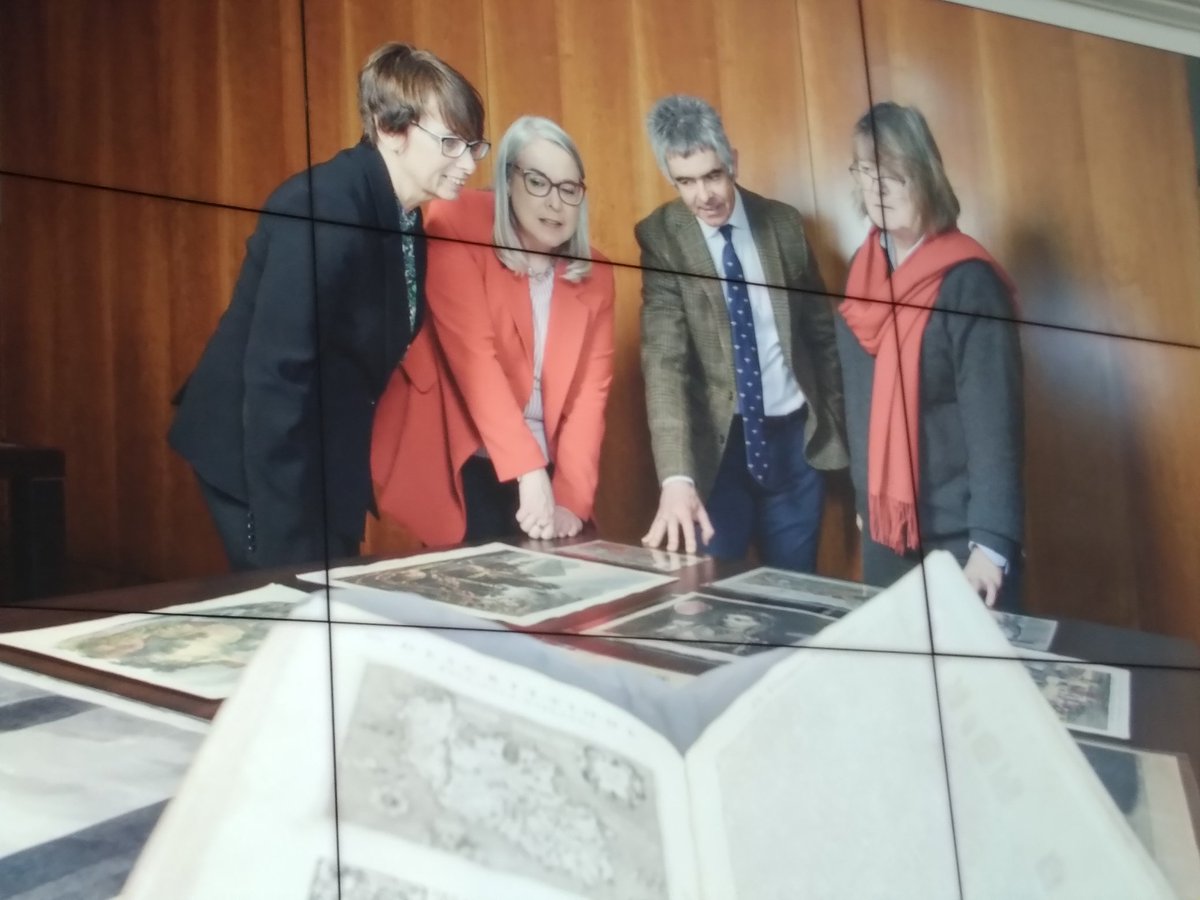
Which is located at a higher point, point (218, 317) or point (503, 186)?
point (503, 186)

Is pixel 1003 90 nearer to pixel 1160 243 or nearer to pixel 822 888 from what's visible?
pixel 1160 243

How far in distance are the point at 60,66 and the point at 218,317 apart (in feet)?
1.36

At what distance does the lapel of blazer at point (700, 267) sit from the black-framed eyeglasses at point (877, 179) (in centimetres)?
34

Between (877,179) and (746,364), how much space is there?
0.46 meters

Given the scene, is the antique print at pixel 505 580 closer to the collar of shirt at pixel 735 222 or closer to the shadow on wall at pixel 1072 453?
the collar of shirt at pixel 735 222

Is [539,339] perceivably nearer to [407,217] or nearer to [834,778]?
[407,217]

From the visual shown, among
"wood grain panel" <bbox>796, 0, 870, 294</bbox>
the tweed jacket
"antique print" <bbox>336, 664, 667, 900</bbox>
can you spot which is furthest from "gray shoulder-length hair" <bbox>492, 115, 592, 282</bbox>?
"antique print" <bbox>336, 664, 667, 900</bbox>

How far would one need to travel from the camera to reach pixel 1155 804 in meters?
1.95

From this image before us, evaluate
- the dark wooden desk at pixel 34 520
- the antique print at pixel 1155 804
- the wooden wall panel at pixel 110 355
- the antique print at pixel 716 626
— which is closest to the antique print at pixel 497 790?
the antique print at pixel 716 626

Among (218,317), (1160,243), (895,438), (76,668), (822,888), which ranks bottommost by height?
(822,888)

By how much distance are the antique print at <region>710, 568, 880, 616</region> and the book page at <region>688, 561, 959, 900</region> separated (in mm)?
24

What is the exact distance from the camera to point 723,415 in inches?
79.1

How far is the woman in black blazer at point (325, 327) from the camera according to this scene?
5.43 feet

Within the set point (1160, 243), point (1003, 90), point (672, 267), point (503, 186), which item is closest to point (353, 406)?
point (503, 186)
